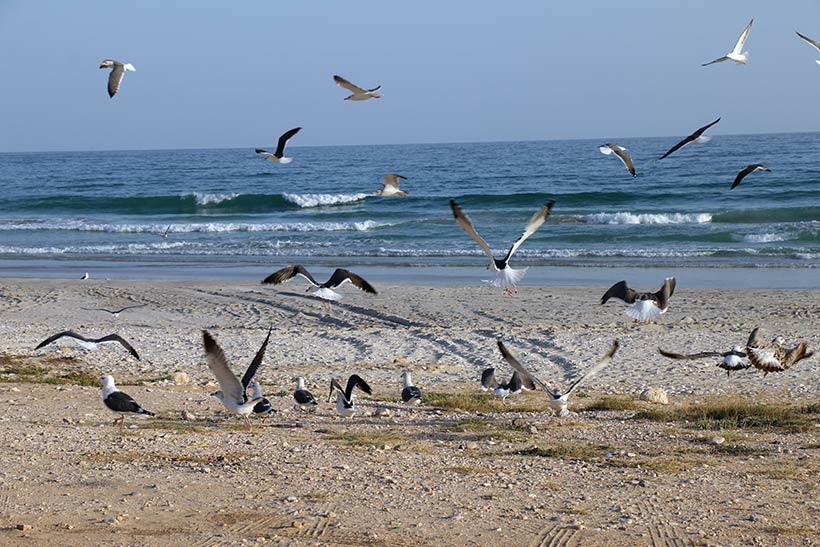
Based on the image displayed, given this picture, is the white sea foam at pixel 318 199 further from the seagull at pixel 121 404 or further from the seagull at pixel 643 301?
the seagull at pixel 121 404

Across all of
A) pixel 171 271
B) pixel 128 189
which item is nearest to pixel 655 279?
pixel 171 271

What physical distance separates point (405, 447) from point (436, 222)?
89.1 ft

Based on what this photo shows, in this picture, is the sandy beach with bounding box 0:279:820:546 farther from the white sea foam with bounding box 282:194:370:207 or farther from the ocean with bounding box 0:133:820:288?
the white sea foam with bounding box 282:194:370:207

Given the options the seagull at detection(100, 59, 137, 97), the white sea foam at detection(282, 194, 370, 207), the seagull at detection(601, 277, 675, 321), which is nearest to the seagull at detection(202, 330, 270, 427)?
the seagull at detection(601, 277, 675, 321)

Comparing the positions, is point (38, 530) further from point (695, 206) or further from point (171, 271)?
point (695, 206)

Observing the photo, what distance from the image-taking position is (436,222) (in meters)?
35.7

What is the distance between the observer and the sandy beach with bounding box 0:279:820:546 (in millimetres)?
6477

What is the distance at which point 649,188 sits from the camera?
141 ft

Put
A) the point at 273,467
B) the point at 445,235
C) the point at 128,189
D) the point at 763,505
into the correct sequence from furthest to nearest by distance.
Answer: the point at 128,189 → the point at 445,235 → the point at 273,467 → the point at 763,505

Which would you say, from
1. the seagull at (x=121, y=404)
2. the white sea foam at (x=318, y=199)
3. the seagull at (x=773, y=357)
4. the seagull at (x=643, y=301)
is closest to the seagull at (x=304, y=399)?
the seagull at (x=121, y=404)

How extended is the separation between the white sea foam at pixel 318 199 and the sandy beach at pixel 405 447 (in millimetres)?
29002

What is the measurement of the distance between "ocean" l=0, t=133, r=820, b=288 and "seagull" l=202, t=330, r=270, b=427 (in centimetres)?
1334

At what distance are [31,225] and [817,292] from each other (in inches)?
1141

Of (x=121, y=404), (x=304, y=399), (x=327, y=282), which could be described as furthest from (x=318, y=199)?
(x=121, y=404)
